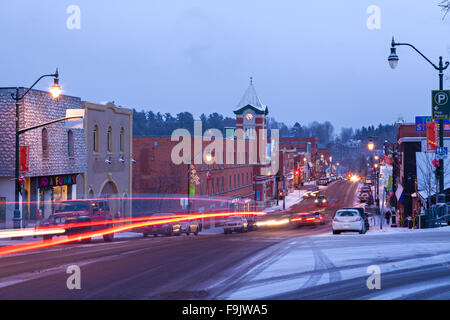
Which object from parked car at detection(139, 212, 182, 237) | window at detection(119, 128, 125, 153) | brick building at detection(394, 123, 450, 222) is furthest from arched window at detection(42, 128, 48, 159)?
brick building at detection(394, 123, 450, 222)

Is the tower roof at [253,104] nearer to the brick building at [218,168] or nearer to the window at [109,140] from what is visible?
the brick building at [218,168]

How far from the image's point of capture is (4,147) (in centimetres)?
3294

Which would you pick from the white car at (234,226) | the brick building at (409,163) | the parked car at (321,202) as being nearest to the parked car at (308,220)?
the white car at (234,226)

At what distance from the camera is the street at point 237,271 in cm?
1064

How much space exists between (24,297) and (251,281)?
177 inches

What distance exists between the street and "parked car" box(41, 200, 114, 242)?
515 cm

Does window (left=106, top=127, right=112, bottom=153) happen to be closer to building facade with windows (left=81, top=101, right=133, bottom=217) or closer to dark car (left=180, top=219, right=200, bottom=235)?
building facade with windows (left=81, top=101, right=133, bottom=217)

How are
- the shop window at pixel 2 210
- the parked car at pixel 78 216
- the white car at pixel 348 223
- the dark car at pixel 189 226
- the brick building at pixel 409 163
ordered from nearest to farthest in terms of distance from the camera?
1. the parked car at pixel 78 216
2. the white car at pixel 348 223
3. the shop window at pixel 2 210
4. the dark car at pixel 189 226
5. the brick building at pixel 409 163

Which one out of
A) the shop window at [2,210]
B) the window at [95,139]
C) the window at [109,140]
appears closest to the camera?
the shop window at [2,210]

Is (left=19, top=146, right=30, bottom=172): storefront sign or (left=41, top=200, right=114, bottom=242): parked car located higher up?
(left=19, top=146, right=30, bottom=172): storefront sign

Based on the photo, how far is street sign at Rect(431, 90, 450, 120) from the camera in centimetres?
2467

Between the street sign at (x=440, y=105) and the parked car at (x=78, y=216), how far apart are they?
15510 mm
